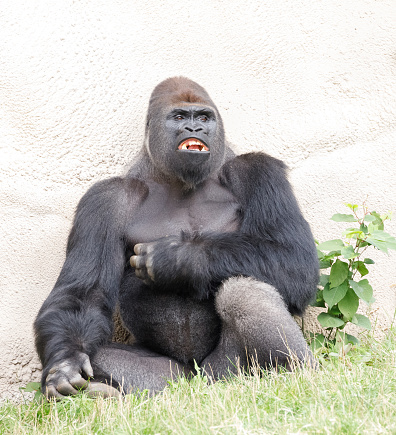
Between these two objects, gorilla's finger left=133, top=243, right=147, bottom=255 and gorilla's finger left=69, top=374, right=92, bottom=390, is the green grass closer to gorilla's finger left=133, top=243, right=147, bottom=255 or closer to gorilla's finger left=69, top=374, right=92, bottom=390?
gorilla's finger left=69, top=374, right=92, bottom=390

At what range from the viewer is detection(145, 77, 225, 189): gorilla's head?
3.55 meters

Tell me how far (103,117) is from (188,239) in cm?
141

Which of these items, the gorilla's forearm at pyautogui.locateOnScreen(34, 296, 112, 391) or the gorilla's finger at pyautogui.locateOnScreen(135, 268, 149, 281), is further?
the gorilla's finger at pyautogui.locateOnScreen(135, 268, 149, 281)

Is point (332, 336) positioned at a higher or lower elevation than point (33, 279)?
lower

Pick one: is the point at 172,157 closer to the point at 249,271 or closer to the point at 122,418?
the point at 249,271

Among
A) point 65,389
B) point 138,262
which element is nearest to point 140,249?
point 138,262

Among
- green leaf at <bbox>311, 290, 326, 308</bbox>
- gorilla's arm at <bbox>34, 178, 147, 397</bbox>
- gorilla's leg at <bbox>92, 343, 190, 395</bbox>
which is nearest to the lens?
gorilla's arm at <bbox>34, 178, 147, 397</bbox>

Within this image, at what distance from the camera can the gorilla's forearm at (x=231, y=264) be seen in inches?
128

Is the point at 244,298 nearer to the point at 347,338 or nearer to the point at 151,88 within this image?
the point at 347,338

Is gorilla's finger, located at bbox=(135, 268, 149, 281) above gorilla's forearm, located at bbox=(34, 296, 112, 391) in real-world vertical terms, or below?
above

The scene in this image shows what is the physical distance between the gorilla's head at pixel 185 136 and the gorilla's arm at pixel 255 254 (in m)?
0.32

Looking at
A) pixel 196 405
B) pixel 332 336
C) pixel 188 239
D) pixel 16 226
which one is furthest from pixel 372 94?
pixel 196 405

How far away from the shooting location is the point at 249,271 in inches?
129

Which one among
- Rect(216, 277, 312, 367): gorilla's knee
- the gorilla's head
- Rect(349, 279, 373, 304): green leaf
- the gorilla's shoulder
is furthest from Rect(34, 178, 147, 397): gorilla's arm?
Rect(349, 279, 373, 304): green leaf
